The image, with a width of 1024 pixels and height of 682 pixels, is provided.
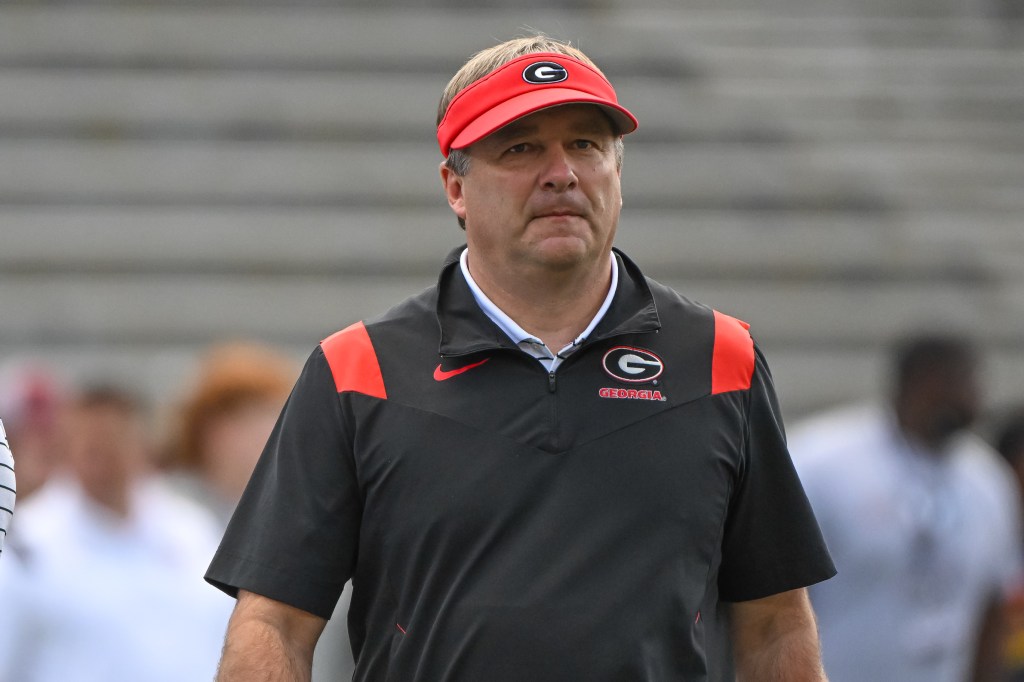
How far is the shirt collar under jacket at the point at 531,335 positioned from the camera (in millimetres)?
2854

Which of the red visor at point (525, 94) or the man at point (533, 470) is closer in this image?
the man at point (533, 470)

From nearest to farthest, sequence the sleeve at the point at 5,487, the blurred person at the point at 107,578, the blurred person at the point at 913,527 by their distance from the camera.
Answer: the sleeve at the point at 5,487
the blurred person at the point at 107,578
the blurred person at the point at 913,527

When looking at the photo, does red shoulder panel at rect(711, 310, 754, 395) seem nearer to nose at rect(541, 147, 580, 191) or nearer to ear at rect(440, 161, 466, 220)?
nose at rect(541, 147, 580, 191)

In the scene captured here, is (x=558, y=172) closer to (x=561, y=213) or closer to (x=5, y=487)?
(x=561, y=213)

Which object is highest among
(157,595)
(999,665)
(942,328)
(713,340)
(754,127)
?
(754,127)

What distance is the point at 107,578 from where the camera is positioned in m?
5.12

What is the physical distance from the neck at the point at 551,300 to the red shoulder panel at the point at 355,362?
0.77 feet

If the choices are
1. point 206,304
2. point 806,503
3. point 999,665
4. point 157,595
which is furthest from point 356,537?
point 206,304

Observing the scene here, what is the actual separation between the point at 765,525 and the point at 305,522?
0.76 metres

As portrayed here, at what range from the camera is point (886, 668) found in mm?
5609

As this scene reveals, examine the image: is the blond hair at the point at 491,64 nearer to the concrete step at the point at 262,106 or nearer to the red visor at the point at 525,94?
the red visor at the point at 525,94

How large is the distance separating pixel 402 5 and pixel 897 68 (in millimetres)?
3441

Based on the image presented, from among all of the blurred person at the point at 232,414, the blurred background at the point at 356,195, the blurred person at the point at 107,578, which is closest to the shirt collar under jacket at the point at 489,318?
the blurred person at the point at 107,578

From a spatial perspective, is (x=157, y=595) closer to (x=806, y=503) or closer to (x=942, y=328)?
(x=806, y=503)
